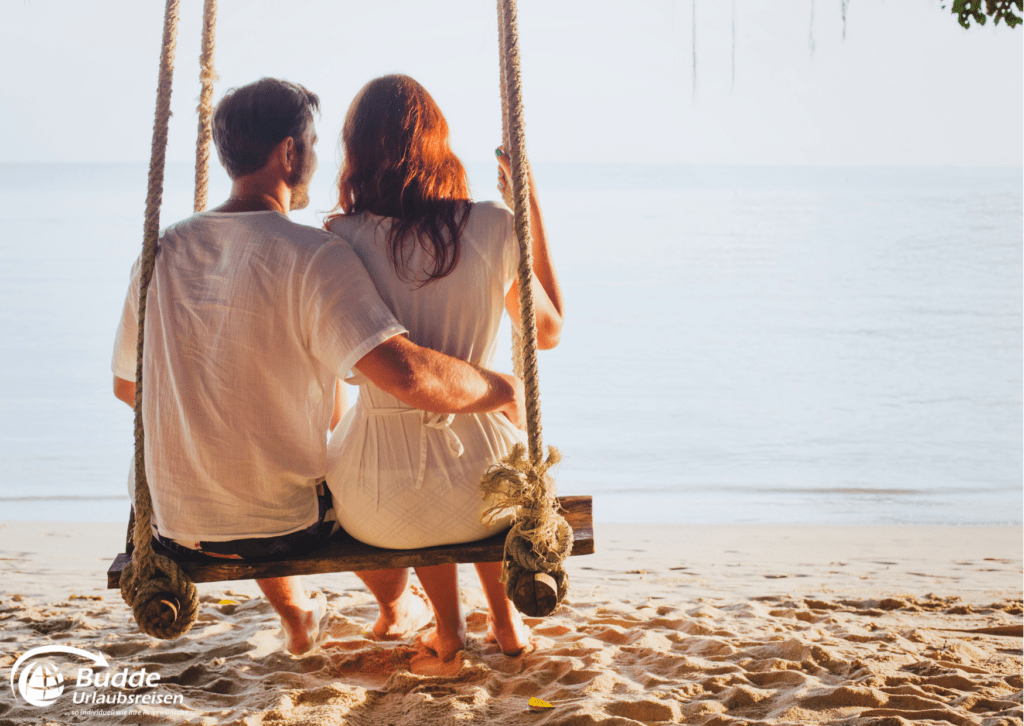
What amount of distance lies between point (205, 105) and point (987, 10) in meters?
1.56

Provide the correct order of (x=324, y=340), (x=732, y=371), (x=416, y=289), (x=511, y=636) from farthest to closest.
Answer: (x=732, y=371)
(x=511, y=636)
(x=416, y=289)
(x=324, y=340)

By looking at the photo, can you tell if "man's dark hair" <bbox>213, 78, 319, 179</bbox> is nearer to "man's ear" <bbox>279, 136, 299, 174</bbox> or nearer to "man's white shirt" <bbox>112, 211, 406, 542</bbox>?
"man's ear" <bbox>279, 136, 299, 174</bbox>

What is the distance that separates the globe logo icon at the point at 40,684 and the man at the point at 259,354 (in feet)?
1.91

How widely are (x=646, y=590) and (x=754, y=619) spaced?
0.49m

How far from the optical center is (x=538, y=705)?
5.84 ft

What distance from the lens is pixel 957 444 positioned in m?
5.88

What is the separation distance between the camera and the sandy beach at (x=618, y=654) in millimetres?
1773

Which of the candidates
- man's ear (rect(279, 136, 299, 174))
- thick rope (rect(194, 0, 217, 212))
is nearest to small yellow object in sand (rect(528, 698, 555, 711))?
man's ear (rect(279, 136, 299, 174))

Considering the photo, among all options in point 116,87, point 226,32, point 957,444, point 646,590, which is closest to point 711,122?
point 226,32

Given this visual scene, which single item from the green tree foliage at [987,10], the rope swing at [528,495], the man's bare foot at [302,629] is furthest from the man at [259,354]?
the green tree foliage at [987,10]

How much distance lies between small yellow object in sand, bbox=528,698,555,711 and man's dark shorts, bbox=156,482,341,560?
21.8 inches

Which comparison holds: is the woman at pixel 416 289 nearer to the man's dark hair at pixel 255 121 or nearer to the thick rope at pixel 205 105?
the man's dark hair at pixel 255 121

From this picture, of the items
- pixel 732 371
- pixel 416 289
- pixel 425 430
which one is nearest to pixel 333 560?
pixel 425 430

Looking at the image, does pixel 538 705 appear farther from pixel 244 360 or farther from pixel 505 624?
pixel 244 360
